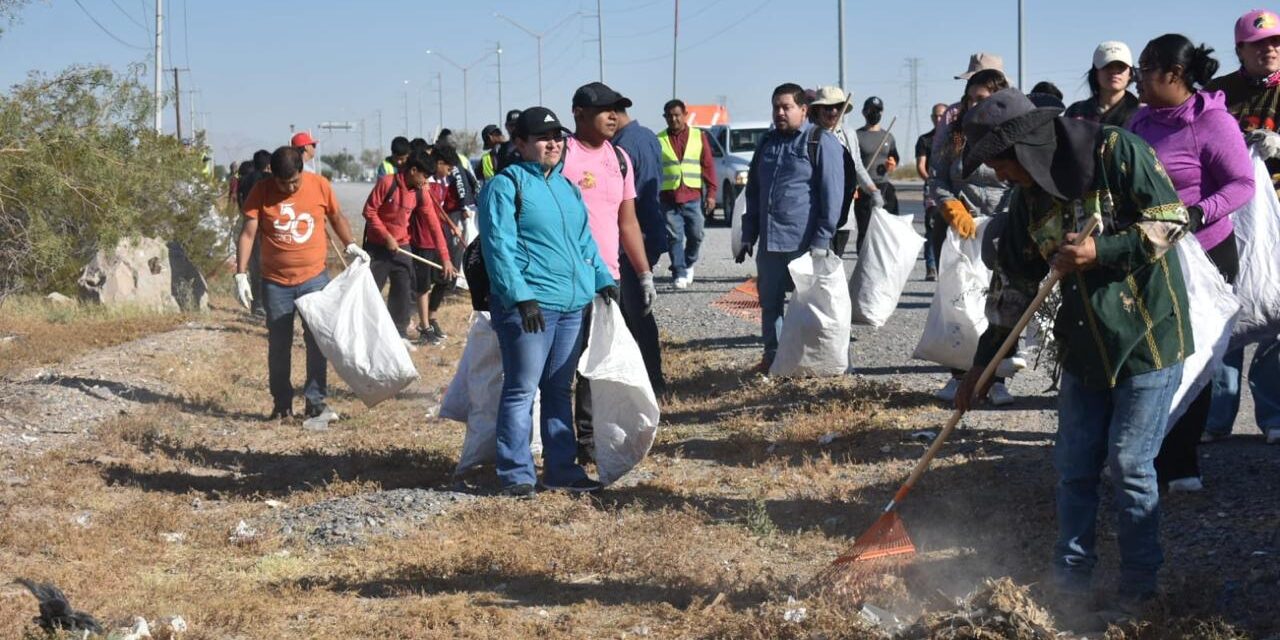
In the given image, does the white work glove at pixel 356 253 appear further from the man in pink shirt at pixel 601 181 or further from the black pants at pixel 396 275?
the black pants at pixel 396 275

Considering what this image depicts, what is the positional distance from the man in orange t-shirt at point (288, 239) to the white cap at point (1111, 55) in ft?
14.5

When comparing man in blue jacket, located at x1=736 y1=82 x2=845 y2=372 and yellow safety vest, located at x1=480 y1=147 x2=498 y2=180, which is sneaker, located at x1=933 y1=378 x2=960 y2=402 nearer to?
man in blue jacket, located at x1=736 y1=82 x2=845 y2=372

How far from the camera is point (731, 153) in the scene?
2650cm

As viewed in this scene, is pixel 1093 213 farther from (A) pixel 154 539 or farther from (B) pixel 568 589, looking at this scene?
(A) pixel 154 539

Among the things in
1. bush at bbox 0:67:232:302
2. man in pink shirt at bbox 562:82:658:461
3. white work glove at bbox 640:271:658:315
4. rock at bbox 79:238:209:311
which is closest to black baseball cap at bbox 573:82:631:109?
man in pink shirt at bbox 562:82:658:461

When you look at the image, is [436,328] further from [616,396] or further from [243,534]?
[243,534]

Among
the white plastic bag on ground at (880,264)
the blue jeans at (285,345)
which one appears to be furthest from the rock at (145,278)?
the white plastic bag on ground at (880,264)

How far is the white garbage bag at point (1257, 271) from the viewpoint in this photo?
18.9ft

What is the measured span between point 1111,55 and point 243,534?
427 centimetres

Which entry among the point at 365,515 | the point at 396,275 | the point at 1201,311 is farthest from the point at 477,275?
the point at 396,275

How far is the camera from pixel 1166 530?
17.5 ft

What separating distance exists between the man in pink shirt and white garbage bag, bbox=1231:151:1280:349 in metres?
2.82

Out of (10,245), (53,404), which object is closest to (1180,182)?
(53,404)

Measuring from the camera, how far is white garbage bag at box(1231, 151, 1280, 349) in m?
5.76
